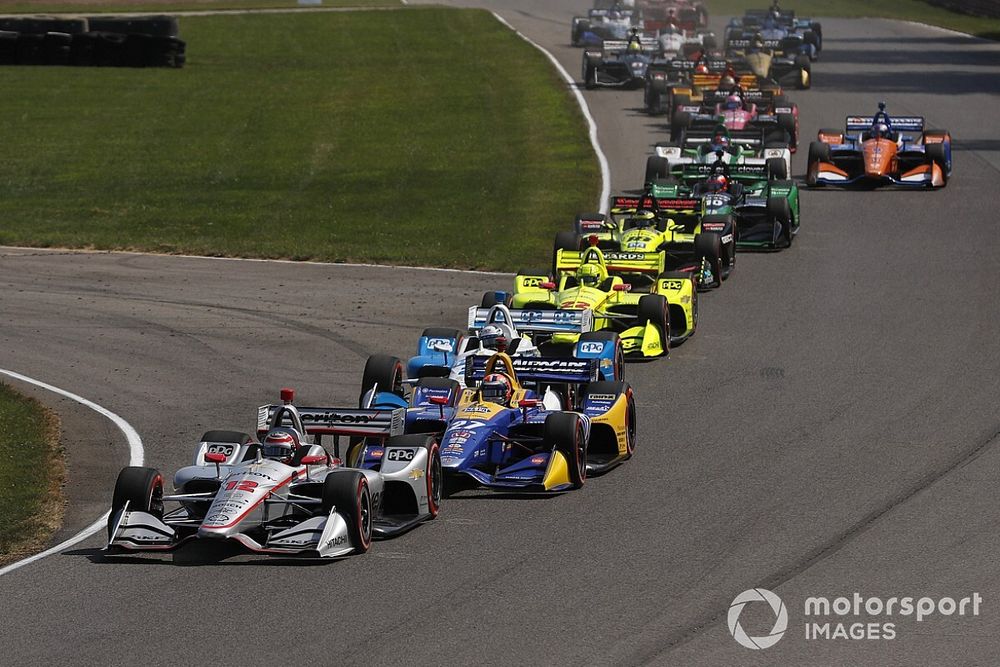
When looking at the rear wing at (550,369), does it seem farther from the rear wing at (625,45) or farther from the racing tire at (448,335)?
the rear wing at (625,45)

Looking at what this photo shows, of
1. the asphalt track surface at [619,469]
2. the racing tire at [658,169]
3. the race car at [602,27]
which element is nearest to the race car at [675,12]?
the race car at [602,27]

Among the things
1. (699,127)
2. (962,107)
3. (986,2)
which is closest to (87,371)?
(699,127)

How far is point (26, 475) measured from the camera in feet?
59.5

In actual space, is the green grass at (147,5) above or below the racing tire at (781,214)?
below

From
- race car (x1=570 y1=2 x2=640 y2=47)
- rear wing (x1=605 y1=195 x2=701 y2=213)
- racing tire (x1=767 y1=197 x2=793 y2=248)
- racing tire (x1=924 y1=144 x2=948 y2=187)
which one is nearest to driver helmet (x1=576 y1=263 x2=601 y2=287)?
rear wing (x1=605 y1=195 x2=701 y2=213)

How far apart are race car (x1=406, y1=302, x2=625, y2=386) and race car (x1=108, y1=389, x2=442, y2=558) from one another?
3422mm

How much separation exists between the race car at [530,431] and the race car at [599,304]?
3.03 m

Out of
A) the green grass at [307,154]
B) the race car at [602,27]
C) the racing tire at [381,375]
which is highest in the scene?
the racing tire at [381,375]

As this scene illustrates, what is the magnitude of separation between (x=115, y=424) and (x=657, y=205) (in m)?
12.5

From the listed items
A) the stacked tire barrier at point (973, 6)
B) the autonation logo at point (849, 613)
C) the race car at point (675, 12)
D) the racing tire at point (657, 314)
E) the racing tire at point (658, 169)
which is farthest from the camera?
the stacked tire barrier at point (973, 6)

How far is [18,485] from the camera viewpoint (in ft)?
58.1

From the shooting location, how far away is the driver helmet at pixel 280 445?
51.2ft

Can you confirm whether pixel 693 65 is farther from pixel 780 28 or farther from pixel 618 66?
pixel 780 28

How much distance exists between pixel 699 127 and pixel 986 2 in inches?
1774
